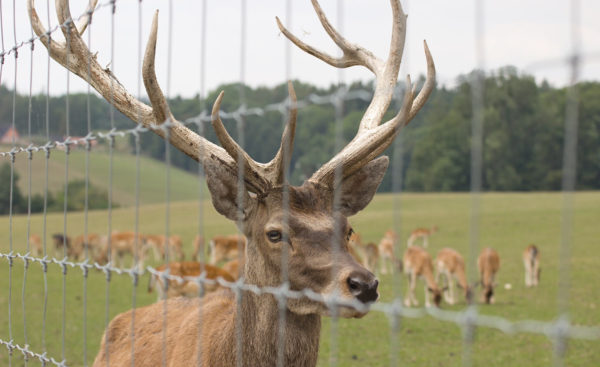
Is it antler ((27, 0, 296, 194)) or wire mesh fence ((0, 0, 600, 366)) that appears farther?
antler ((27, 0, 296, 194))

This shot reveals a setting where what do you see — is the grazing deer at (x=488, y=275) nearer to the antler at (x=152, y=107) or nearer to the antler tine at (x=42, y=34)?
the antler at (x=152, y=107)

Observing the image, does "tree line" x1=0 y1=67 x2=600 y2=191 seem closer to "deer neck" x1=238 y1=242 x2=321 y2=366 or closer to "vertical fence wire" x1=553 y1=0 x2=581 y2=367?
"vertical fence wire" x1=553 y1=0 x2=581 y2=367

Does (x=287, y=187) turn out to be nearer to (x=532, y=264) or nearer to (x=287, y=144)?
(x=287, y=144)

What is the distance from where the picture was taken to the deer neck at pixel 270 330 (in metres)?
3.09

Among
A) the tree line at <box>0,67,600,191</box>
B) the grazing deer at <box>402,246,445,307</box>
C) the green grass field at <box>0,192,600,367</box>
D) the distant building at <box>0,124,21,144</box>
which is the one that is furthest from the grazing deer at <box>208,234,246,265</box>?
the tree line at <box>0,67,600,191</box>

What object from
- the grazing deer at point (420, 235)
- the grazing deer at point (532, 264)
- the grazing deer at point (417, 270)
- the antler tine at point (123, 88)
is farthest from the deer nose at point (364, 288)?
the grazing deer at point (420, 235)

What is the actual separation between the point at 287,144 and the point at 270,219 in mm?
449

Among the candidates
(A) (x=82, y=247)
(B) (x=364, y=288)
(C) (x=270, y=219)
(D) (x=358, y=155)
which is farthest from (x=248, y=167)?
(A) (x=82, y=247)

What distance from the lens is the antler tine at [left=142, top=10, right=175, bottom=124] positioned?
2938mm

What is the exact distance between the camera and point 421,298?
14.0 m

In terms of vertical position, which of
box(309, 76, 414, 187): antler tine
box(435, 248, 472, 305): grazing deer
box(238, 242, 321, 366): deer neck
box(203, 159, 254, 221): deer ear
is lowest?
box(435, 248, 472, 305): grazing deer

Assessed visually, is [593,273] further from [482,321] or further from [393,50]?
[482,321]

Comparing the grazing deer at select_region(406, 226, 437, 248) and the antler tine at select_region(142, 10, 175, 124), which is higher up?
the antler tine at select_region(142, 10, 175, 124)

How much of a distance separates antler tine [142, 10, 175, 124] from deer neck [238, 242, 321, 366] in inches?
30.8
